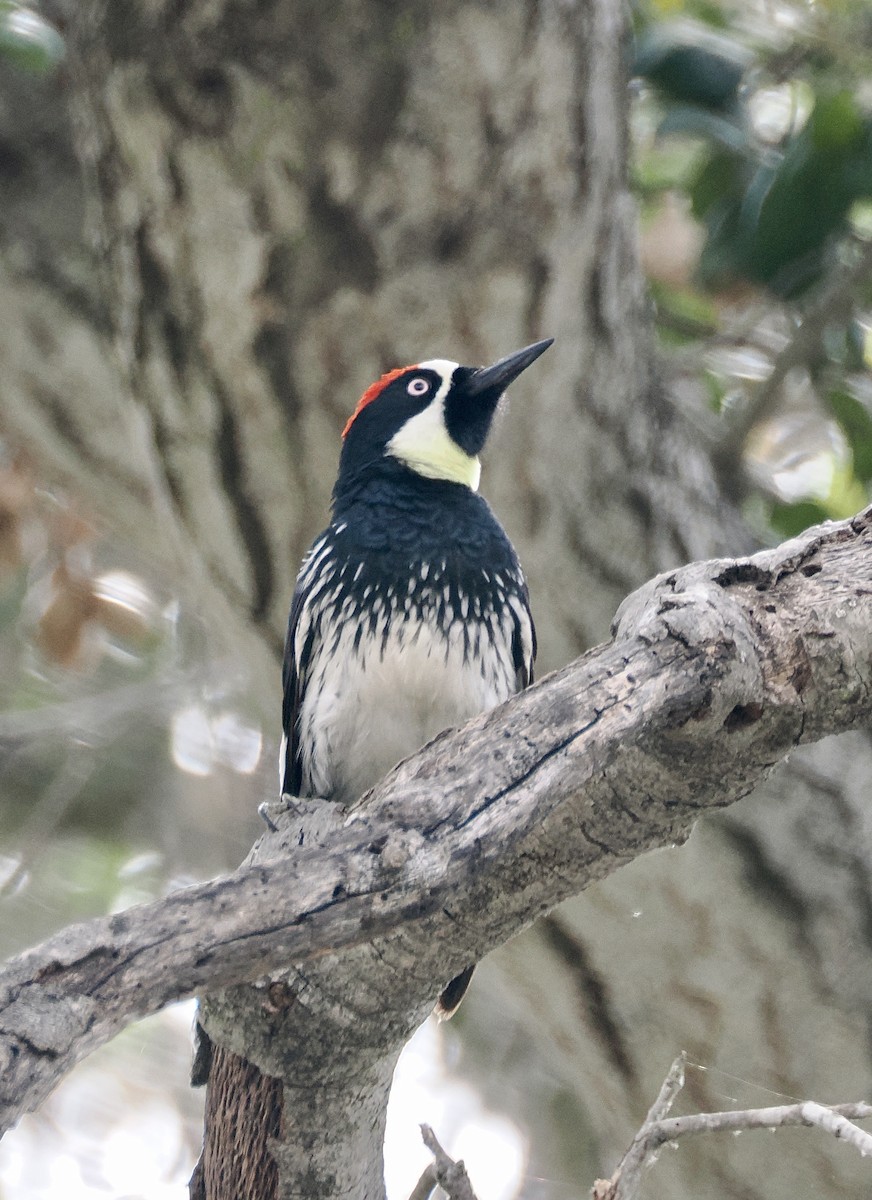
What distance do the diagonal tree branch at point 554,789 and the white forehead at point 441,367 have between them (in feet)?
4.68

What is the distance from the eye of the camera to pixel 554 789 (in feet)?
5.13

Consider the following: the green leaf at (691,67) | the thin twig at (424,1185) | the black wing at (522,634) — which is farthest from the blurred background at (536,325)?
the thin twig at (424,1185)

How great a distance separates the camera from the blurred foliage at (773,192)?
10.8 feet

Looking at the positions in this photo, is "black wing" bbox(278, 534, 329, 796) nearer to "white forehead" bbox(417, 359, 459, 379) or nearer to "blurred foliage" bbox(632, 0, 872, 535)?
"white forehead" bbox(417, 359, 459, 379)

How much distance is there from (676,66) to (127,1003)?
9.11 feet

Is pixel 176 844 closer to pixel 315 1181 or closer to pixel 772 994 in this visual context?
pixel 772 994

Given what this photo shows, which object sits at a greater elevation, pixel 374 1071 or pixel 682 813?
pixel 682 813

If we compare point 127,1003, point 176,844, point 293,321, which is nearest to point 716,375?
point 293,321

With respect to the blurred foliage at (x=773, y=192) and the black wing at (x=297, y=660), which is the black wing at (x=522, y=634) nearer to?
the black wing at (x=297, y=660)

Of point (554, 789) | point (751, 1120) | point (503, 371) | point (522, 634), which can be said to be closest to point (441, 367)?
point (503, 371)

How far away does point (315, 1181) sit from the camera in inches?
74.5

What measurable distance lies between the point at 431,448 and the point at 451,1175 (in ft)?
6.06

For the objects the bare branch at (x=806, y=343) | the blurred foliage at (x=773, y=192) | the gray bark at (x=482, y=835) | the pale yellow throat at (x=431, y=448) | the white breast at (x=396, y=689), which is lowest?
the gray bark at (x=482, y=835)

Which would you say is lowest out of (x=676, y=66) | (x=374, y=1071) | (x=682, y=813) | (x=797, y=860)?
(x=374, y=1071)
